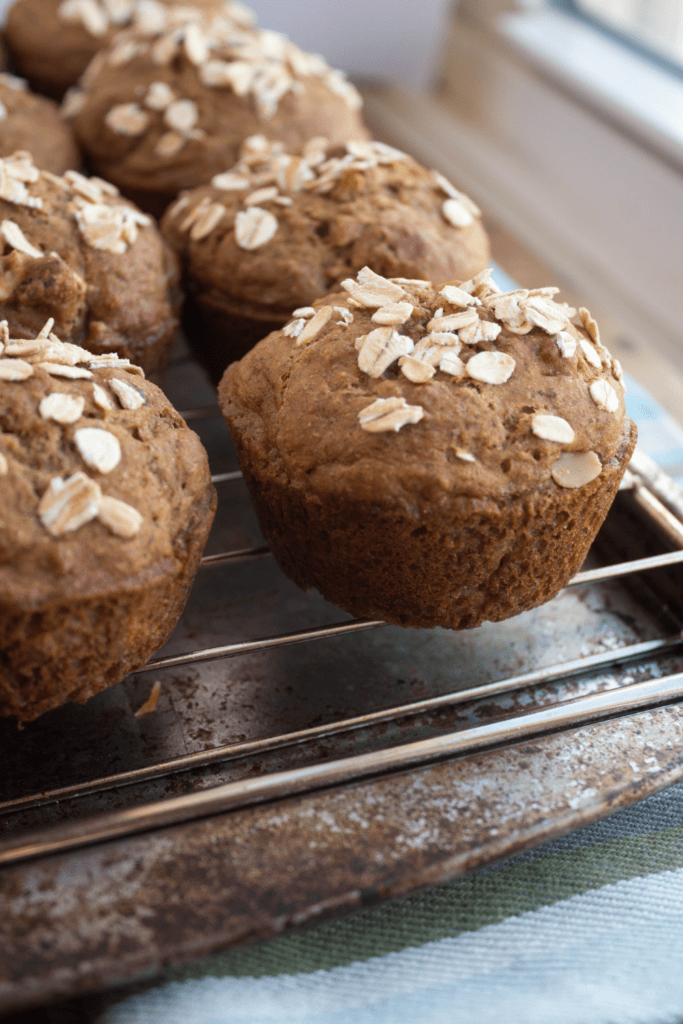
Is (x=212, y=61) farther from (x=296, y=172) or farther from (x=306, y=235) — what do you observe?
(x=306, y=235)

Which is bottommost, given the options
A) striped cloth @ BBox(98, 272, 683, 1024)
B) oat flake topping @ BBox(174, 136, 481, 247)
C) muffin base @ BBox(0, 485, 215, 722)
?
Result: striped cloth @ BBox(98, 272, 683, 1024)

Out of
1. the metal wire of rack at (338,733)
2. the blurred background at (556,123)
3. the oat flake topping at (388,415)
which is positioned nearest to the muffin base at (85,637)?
the metal wire of rack at (338,733)

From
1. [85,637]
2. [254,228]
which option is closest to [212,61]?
[254,228]

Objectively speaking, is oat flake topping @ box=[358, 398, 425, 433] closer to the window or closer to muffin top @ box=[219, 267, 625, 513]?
muffin top @ box=[219, 267, 625, 513]

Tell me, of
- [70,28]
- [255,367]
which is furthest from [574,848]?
[70,28]

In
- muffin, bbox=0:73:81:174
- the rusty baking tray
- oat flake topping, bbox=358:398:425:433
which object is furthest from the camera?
muffin, bbox=0:73:81:174

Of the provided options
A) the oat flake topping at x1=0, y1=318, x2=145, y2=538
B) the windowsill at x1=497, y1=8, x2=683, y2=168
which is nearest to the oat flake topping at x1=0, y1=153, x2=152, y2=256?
the oat flake topping at x1=0, y1=318, x2=145, y2=538

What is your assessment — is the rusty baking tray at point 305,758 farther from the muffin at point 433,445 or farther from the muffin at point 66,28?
the muffin at point 66,28

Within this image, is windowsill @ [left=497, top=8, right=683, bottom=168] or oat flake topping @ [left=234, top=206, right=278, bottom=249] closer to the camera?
oat flake topping @ [left=234, top=206, right=278, bottom=249]
